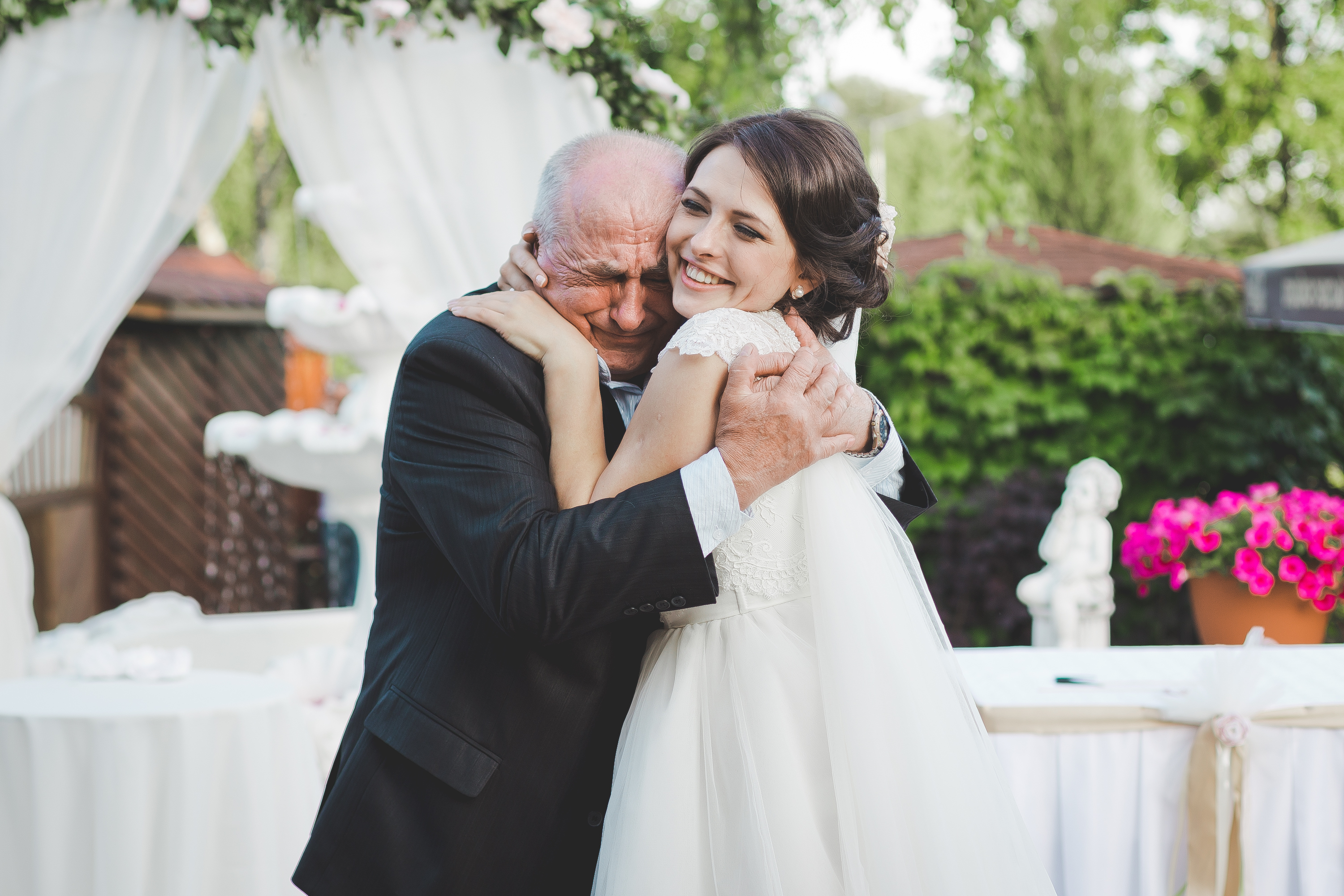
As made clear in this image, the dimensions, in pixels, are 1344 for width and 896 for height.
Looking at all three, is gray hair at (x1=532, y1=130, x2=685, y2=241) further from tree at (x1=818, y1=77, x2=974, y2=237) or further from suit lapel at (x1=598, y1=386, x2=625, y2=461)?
tree at (x1=818, y1=77, x2=974, y2=237)

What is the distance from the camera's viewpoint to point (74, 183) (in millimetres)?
4410

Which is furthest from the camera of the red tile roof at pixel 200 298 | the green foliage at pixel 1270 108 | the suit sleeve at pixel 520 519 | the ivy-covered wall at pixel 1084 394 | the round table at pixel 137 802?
the green foliage at pixel 1270 108

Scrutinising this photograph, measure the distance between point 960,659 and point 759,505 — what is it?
1.73m

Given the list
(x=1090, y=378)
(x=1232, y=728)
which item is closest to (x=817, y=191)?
(x=1232, y=728)

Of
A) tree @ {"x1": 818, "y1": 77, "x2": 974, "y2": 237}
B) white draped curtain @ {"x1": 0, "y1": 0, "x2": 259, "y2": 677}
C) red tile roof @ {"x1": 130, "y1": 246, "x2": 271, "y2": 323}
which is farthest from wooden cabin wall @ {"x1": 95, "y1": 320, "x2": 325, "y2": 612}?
tree @ {"x1": 818, "y1": 77, "x2": 974, "y2": 237}

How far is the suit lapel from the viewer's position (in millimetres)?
1880

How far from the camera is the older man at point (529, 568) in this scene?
61.8 inches

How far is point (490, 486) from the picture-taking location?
1.61m

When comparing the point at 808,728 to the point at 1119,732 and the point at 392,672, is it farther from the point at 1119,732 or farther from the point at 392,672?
the point at 1119,732

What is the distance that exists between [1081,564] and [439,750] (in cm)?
279

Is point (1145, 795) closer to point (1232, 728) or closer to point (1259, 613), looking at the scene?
point (1232, 728)

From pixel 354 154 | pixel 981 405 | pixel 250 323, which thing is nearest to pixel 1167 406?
pixel 981 405

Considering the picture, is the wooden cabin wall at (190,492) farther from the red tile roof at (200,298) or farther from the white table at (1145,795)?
the white table at (1145,795)

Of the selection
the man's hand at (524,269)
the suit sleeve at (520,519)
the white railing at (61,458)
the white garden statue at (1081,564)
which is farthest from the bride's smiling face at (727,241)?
the white railing at (61,458)
